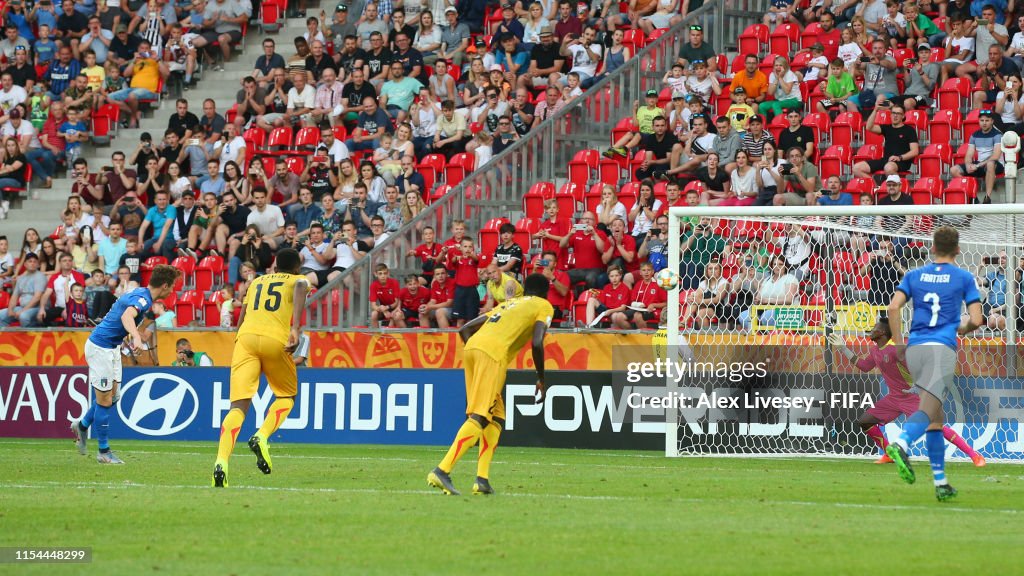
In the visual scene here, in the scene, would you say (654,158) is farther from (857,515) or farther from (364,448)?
(857,515)

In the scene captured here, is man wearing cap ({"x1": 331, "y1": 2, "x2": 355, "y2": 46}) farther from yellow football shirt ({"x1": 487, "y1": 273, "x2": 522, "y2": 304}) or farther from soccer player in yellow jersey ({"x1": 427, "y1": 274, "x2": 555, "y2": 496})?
soccer player in yellow jersey ({"x1": 427, "y1": 274, "x2": 555, "y2": 496})

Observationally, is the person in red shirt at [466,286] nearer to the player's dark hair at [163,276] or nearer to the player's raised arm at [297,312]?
the player's dark hair at [163,276]

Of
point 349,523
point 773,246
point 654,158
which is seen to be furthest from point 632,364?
point 349,523

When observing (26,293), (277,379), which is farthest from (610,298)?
(26,293)

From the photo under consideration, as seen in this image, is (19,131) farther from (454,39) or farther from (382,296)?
(382,296)

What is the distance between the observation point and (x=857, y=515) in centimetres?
1028

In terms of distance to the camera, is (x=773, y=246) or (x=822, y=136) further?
(x=822, y=136)

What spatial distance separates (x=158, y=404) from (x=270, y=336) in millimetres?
8326

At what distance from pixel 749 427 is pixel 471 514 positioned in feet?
28.5

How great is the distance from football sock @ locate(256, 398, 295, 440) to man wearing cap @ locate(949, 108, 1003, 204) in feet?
38.0

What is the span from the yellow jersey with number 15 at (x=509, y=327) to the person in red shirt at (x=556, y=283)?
32.7 ft

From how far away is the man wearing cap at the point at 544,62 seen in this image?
86.9ft

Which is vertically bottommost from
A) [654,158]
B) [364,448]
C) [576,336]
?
[364,448]


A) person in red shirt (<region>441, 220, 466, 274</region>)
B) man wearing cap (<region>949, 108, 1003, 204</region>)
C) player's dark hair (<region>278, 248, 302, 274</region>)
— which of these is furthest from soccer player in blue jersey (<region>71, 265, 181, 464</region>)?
man wearing cap (<region>949, 108, 1003, 204</region>)
